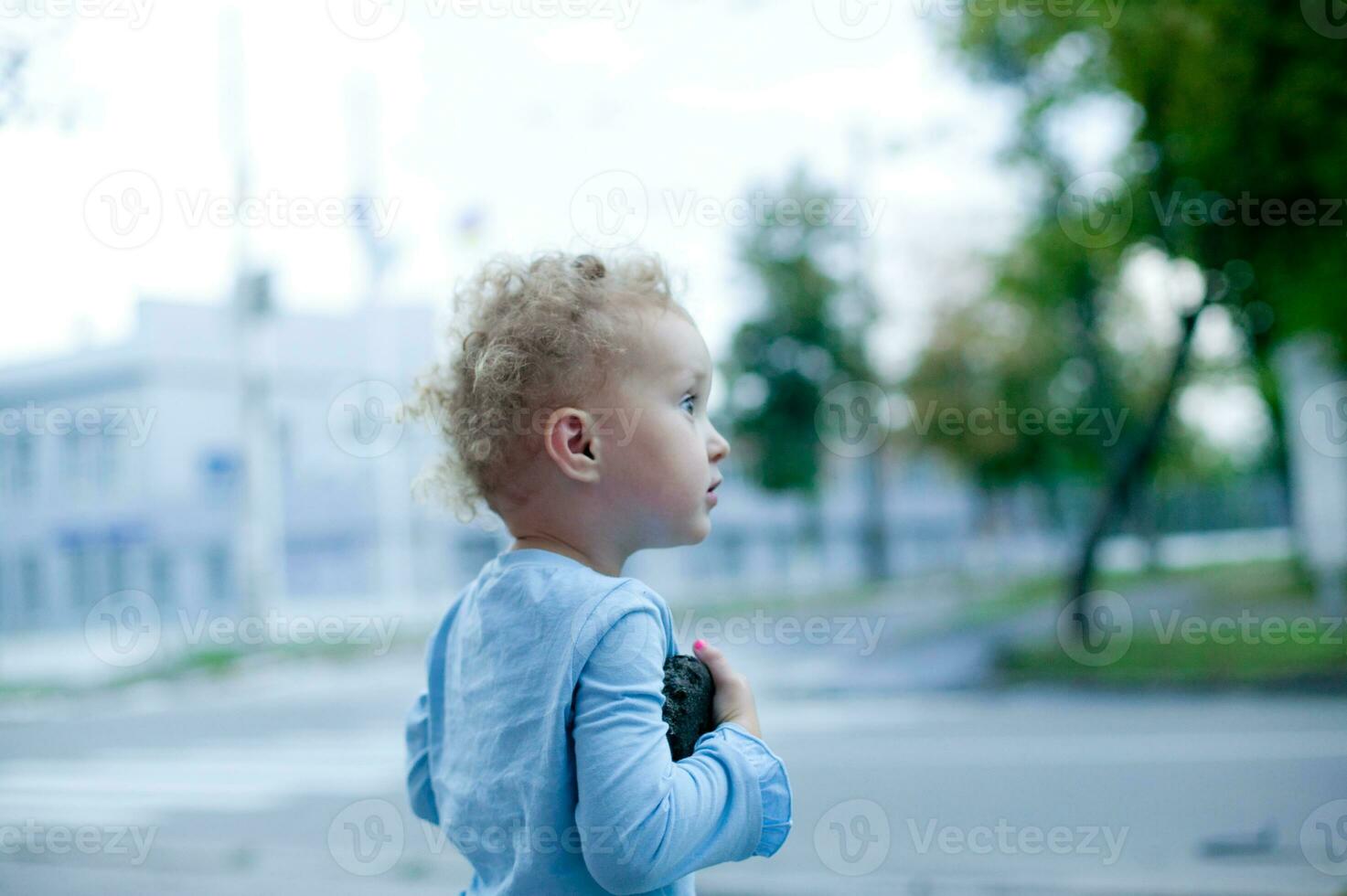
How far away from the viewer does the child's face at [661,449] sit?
3.37 ft

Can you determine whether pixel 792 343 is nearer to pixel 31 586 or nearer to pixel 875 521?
pixel 875 521

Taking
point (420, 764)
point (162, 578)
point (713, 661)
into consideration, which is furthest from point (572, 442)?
point (162, 578)

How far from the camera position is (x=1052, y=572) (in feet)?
65.1

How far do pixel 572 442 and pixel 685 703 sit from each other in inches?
10.2

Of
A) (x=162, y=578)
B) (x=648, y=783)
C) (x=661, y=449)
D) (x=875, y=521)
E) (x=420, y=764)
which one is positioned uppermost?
(x=661, y=449)

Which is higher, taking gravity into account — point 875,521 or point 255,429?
point 255,429

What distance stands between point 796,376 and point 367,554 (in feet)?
18.7

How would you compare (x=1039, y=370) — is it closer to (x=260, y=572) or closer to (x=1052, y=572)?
(x=1052, y=572)

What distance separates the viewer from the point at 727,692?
3.25ft

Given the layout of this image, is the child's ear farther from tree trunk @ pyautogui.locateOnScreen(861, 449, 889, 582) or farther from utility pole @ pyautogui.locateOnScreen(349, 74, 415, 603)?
tree trunk @ pyautogui.locateOnScreen(861, 449, 889, 582)

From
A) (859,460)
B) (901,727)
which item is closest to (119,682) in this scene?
(901,727)

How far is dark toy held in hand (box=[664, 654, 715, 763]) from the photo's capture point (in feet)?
3.10

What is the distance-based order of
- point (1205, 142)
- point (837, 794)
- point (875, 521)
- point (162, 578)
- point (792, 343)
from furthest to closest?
point (875, 521) → point (792, 343) → point (162, 578) → point (1205, 142) → point (837, 794)

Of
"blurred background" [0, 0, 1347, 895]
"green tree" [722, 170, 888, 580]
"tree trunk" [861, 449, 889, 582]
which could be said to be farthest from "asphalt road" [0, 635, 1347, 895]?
"tree trunk" [861, 449, 889, 582]
